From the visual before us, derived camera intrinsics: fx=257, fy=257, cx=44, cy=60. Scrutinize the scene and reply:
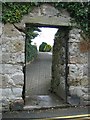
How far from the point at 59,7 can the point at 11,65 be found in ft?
7.08

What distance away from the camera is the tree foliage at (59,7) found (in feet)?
22.9

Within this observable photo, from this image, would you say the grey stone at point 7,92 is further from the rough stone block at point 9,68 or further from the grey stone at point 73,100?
the grey stone at point 73,100

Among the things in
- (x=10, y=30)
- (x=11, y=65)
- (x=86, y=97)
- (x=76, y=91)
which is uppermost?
(x=10, y=30)

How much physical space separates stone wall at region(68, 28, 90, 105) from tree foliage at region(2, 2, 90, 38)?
32 cm

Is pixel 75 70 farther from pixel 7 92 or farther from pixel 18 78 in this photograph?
pixel 7 92

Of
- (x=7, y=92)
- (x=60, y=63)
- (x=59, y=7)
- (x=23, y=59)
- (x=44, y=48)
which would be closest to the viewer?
(x=7, y=92)

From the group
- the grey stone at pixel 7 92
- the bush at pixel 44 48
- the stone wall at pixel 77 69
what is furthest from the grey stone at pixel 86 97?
the bush at pixel 44 48

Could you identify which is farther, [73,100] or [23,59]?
[73,100]

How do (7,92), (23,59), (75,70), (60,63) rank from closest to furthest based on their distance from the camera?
(7,92), (23,59), (75,70), (60,63)

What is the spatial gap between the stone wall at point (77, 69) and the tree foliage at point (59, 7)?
0.32 m

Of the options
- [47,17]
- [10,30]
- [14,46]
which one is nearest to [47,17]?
[47,17]

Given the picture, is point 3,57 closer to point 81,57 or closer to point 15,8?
point 15,8

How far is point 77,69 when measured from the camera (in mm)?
7527

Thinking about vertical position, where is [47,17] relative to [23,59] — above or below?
above
